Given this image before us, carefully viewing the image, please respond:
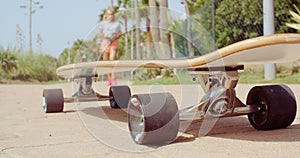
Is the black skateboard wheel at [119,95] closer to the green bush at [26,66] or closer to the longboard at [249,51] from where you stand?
the longboard at [249,51]

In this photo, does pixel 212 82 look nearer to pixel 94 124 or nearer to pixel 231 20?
pixel 94 124

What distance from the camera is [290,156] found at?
180 centimetres

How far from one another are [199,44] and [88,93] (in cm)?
597

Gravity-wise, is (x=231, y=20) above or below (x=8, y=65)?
above

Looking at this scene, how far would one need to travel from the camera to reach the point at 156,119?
2.08 metres

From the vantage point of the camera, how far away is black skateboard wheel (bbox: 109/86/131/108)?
4.22 m

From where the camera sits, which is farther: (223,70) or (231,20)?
(231,20)

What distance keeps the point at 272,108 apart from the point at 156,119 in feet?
2.47

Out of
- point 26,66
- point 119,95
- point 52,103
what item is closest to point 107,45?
point 119,95

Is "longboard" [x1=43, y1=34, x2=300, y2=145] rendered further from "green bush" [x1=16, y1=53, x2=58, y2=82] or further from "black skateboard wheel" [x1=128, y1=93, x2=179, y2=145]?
"green bush" [x1=16, y1=53, x2=58, y2=82]

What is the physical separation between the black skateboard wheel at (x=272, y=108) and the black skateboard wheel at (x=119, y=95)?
1885 mm

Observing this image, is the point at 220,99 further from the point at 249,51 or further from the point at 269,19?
the point at 269,19

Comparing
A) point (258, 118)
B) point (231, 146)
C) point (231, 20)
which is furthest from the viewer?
point (231, 20)

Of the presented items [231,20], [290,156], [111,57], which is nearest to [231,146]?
[290,156]
